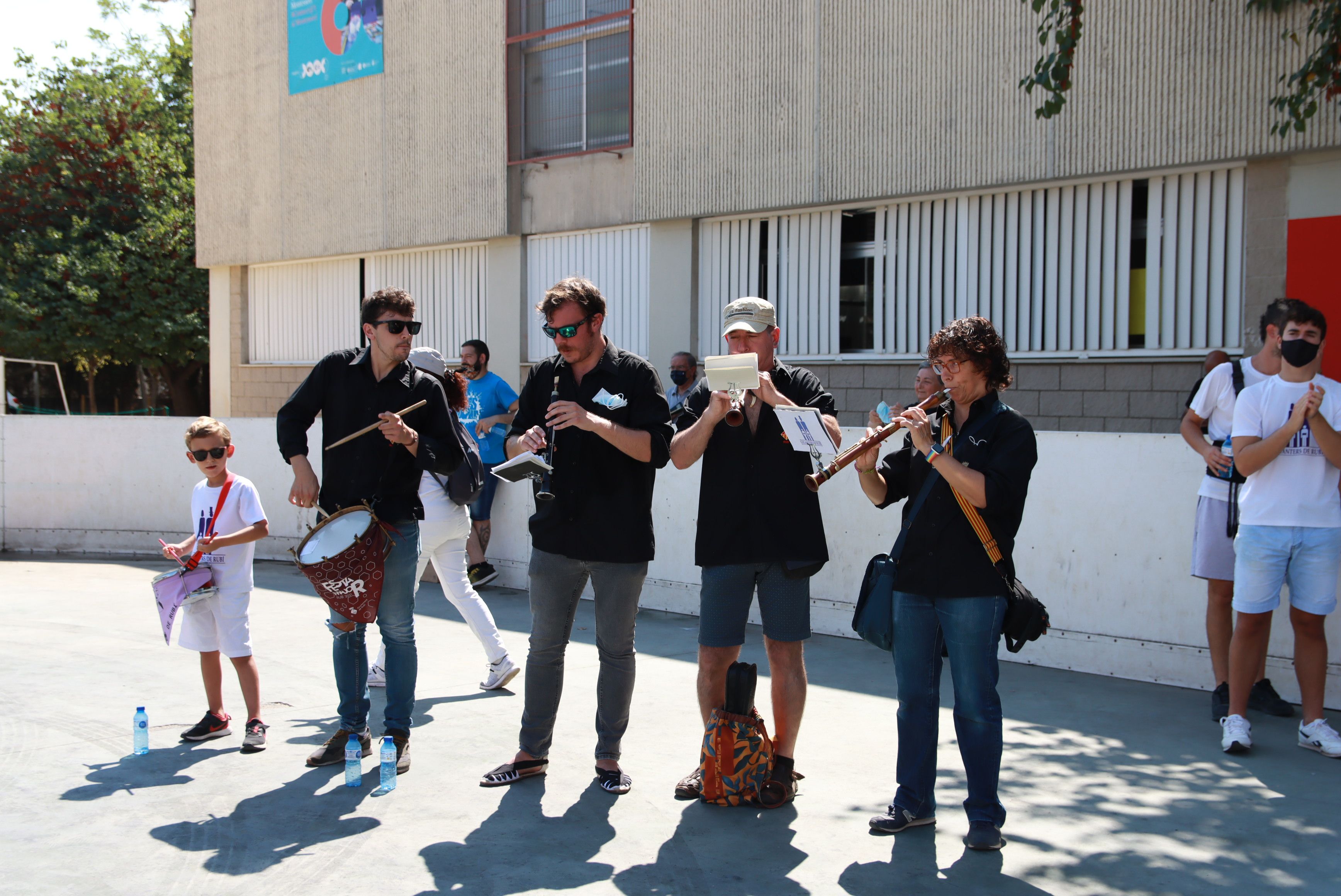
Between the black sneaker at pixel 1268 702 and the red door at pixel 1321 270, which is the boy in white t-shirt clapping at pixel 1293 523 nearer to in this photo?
the black sneaker at pixel 1268 702

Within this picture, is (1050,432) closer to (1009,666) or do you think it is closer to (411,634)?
(1009,666)

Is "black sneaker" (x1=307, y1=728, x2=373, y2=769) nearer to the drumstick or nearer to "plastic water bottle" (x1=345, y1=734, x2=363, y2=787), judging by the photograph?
"plastic water bottle" (x1=345, y1=734, x2=363, y2=787)

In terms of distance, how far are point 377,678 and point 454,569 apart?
2.62ft

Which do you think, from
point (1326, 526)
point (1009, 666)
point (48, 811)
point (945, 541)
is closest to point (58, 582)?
point (48, 811)

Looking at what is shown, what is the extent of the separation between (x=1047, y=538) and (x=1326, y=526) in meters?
2.11

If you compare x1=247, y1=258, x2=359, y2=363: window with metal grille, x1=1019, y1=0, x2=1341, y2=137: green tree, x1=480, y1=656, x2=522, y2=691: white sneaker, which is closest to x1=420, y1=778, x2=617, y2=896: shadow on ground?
x1=480, y1=656, x2=522, y2=691: white sneaker

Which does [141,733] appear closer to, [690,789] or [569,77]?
[690,789]

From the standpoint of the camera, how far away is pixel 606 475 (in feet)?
16.2

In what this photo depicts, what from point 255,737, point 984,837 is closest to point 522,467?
point 255,737

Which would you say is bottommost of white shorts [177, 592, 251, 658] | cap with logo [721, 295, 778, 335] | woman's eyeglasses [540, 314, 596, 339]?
white shorts [177, 592, 251, 658]

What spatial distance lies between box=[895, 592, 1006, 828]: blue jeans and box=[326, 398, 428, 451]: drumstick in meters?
2.30

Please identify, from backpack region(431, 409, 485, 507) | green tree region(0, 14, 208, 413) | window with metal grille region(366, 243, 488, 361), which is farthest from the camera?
green tree region(0, 14, 208, 413)

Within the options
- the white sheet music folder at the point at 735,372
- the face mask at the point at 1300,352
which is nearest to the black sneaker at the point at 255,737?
the white sheet music folder at the point at 735,372

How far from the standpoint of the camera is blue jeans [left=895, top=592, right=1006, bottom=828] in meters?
4.29
